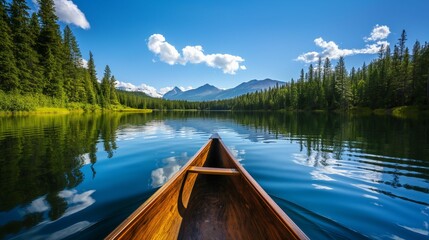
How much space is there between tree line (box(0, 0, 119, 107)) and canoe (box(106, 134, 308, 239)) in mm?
43545

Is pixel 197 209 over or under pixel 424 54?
under

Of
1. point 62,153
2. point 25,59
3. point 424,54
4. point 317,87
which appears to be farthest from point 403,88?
point 25,59

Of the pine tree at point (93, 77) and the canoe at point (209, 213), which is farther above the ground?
the pine tree at point (93, 77)

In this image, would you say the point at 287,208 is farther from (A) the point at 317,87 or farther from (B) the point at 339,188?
(A) the point at 317,87

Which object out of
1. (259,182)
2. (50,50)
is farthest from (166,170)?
(50,50)

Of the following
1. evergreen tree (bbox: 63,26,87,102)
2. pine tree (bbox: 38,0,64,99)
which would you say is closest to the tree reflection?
pine tree (bbox: 38,0,64,99)

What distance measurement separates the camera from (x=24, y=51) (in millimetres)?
39375

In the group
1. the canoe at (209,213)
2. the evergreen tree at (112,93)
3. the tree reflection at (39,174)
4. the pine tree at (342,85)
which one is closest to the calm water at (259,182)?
the tree reflection at (39,174)

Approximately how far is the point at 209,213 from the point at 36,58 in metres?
54.3

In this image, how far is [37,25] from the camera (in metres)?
47.7

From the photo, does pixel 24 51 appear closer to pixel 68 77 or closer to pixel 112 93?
pixel 68 77

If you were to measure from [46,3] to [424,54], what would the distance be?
9490 cm

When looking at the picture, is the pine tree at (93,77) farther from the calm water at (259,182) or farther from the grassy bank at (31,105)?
the calm water at (259,182)

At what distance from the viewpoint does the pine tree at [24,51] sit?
121ft
